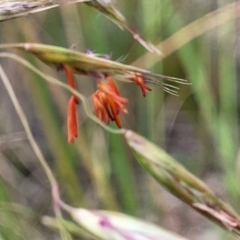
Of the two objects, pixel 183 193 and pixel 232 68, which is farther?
pixel 232 68

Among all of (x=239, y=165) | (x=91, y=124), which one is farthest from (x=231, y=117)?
(x=91, y=124)

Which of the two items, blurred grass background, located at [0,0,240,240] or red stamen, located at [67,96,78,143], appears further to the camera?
blurred grass background, located at [0,0,240,240]

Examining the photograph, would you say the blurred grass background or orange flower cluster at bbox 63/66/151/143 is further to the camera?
the blurred grass background

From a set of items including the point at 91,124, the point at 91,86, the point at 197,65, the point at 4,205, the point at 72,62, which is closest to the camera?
the point at 72,62

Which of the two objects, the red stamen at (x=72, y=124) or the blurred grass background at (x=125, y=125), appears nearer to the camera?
the red stamen at (x=72, y=124)

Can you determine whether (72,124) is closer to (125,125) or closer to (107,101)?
(107,101)

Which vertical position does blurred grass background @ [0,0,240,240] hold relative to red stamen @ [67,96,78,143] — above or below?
above

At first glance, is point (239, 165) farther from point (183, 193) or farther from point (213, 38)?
point (213, 38)

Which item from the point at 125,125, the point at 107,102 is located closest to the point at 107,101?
the point at 107,102
